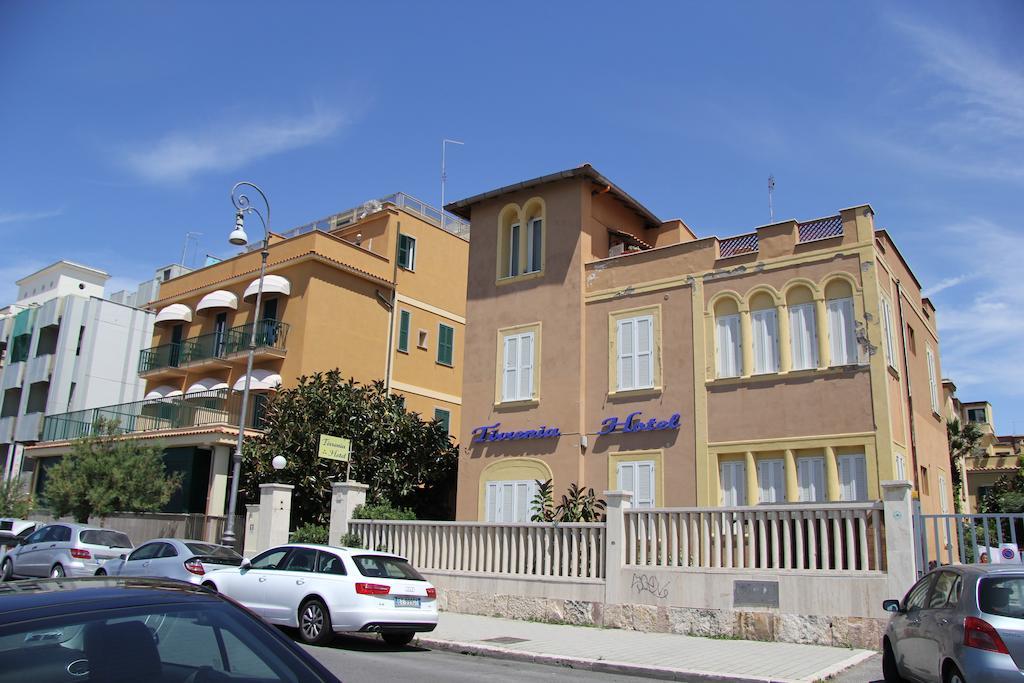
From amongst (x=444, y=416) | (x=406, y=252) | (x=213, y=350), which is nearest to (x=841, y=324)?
(x=444, y=416)

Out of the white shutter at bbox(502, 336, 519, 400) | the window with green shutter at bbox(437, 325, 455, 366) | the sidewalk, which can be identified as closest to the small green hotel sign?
the white shutter at bbox(502, 336, 519, 400)

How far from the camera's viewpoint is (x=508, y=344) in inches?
899

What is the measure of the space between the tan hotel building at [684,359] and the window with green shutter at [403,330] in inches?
397

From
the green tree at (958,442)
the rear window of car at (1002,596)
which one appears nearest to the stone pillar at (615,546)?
the rear window of car at (1002,596)

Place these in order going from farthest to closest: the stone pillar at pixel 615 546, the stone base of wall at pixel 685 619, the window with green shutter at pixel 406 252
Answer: the window with green shutter at pixel 406 252, the stone pillar at pixel 615 546, the stone base of wall at pixel 685 619

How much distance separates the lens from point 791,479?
17781 millimetres

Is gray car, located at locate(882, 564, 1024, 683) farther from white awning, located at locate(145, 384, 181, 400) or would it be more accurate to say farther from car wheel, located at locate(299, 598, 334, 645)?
white awning, located at locate(145, 384, 181, 400)

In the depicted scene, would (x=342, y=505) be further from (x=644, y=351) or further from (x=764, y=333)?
(x=764, y=333)

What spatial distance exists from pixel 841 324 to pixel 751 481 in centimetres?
398

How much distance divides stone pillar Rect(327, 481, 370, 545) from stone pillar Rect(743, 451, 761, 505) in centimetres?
913

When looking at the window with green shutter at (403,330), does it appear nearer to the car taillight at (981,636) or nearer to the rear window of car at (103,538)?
the rear window of car at (103,538)

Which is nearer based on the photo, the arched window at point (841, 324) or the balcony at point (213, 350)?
the arched window at point (841, 324)

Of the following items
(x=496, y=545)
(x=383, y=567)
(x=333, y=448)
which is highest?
(x=333, y=448)

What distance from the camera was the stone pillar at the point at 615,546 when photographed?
15.1 m
